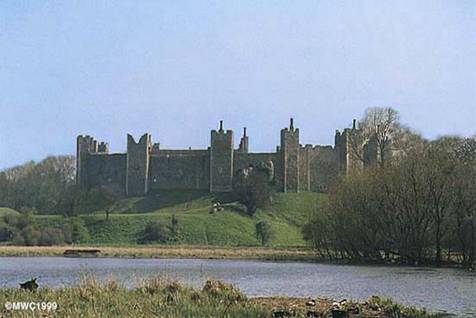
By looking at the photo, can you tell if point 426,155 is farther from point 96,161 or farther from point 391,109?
point 96,161

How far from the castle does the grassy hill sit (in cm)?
389

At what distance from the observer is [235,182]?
9250 cm

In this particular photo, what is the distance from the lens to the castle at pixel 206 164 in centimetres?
9544

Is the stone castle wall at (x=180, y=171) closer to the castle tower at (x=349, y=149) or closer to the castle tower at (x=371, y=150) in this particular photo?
the castle tower at (x=349, y=149)

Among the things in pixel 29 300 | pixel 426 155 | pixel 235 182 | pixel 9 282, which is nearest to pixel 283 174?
pixel 235 182

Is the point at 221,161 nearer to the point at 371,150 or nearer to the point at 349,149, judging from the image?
the point at 349,149

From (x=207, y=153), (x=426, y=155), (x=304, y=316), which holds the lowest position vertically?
(x=304, y=316)

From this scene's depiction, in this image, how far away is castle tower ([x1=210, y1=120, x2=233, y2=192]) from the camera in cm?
9544

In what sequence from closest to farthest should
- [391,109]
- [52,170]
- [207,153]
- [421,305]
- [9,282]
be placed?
1. [421,305]
2. [9,282]
3. [391,109]
4. [207,153]
5. [52,170]

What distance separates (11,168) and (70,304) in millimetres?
115707

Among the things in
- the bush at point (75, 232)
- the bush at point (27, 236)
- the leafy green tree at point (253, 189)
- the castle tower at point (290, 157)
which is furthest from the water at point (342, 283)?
the castle tower at point (290, 157)

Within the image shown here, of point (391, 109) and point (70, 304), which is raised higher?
point (391, 109)

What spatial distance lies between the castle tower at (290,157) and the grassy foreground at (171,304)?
73562 mm

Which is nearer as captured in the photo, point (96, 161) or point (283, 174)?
point (283, 174)
